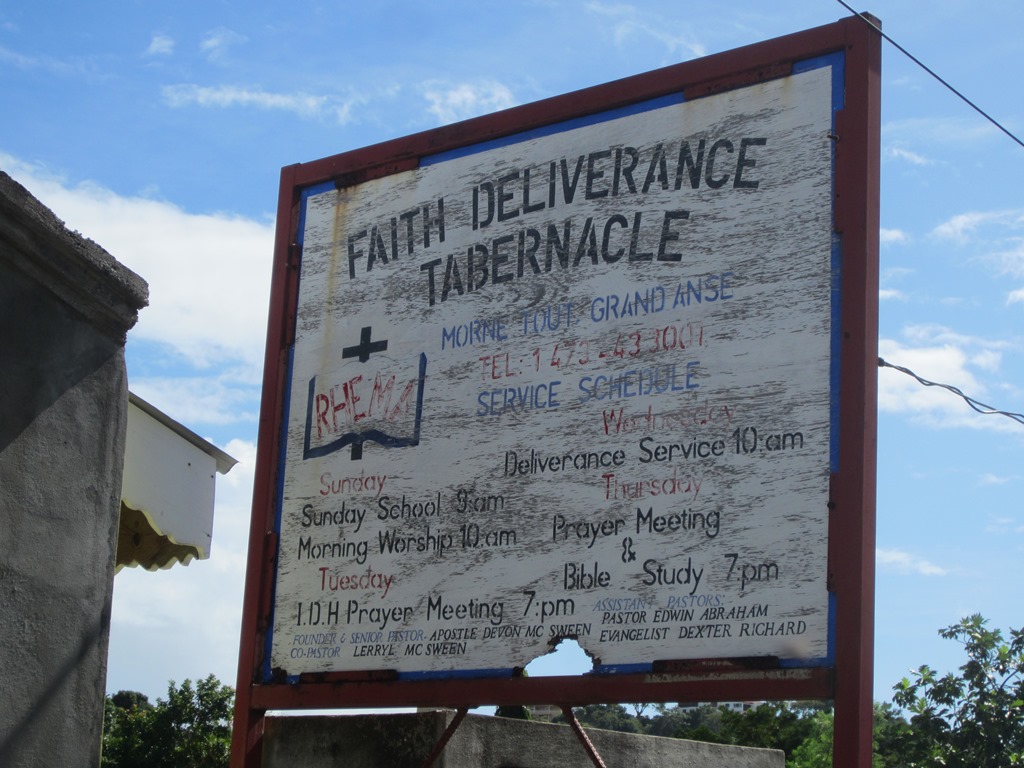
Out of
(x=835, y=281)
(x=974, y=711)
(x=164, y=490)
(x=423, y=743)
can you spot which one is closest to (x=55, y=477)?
(x=164, y=490)

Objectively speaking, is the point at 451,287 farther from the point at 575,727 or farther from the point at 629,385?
the point at 575,727

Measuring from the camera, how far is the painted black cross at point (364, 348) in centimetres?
652

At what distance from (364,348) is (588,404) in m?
1.33

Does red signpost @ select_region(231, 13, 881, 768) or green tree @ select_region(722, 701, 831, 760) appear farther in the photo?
green tree @ select_region(722, 701, 831, 760)

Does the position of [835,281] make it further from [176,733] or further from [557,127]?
[176,733]

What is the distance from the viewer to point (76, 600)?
4.55 meters

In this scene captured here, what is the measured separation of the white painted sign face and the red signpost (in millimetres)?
12

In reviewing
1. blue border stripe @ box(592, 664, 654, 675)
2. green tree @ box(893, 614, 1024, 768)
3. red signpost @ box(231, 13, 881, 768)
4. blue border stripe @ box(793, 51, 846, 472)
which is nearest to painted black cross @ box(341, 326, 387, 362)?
red signpost @ box(231, 13, 881, 768)

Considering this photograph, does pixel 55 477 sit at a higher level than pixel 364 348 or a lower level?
lower

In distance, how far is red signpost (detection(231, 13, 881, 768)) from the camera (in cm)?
523

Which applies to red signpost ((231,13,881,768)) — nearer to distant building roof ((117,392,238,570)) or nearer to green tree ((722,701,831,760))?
distant building roof ((117,392,238,570))

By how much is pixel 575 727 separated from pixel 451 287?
215 cm

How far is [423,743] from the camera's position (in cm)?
609

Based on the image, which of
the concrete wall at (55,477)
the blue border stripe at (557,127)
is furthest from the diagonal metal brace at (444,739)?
the blue border stripe at (557,127)
